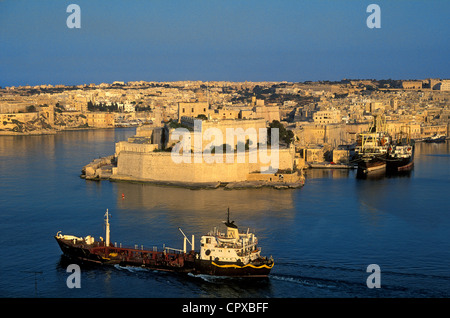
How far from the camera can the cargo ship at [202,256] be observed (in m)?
9.27

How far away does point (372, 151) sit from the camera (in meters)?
22.3

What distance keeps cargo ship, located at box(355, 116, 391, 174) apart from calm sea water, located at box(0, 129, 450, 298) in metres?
1.01

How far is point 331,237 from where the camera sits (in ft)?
36.9

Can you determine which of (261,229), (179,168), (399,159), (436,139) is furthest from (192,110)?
(436,139)

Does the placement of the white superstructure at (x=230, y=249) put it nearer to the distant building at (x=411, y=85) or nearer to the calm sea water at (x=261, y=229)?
the calm sea water at (x=261, y=229)

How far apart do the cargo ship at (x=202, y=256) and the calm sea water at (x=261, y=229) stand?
17 centimetres

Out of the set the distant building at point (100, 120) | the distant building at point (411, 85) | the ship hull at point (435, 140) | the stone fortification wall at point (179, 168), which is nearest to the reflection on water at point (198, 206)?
the stone fortification wall at point (179, 168)

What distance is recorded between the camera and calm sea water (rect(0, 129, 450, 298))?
886 cm

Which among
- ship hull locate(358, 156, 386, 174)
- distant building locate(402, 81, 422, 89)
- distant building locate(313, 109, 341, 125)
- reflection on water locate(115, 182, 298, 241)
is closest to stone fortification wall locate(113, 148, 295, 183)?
reflection on water locate(115, 182, 298, 241)

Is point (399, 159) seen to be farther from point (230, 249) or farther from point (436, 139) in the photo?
point (230, 249)

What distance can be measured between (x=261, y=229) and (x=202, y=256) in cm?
249
